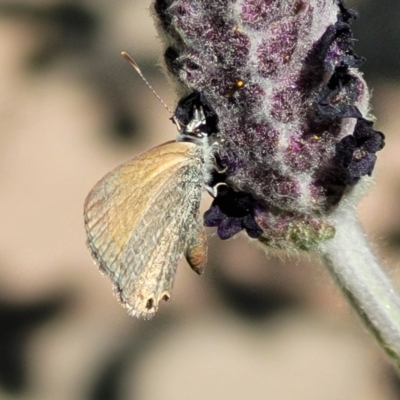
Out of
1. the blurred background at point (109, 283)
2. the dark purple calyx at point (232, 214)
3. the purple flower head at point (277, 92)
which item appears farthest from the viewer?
the blurred background at point (109, 283)

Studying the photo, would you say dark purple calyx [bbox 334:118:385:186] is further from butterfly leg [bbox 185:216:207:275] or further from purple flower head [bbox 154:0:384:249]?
butterfly leg [bbox 185:216:207:275]

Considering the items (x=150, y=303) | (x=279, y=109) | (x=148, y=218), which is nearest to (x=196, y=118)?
(x=279, y=109)

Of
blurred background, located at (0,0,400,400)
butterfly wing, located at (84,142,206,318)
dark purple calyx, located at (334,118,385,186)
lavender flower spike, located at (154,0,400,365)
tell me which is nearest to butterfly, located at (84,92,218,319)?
butterfly wing, located at (84,142,206,318)

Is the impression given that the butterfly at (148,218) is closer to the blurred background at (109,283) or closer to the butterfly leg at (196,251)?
the butterfly leg at (196,251)

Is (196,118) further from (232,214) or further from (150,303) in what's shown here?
(150,303)

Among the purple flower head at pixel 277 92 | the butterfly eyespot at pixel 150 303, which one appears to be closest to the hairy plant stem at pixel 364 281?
the purple flower head at pixel 277 92

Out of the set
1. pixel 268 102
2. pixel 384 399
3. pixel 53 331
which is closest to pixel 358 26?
pixel 384 399

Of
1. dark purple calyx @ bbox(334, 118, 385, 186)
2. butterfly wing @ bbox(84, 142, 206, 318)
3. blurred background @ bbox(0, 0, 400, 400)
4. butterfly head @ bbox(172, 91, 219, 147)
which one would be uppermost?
butterfly head @ bbox(172, 91, 219, 147)
